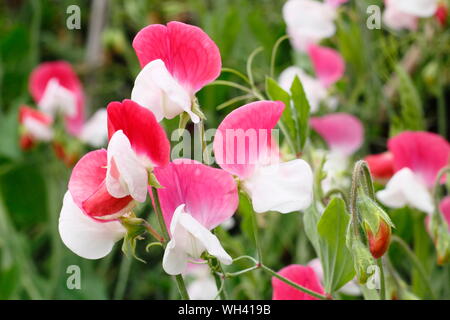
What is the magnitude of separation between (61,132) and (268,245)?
0.44 m

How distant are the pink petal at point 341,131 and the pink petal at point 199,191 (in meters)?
0.56

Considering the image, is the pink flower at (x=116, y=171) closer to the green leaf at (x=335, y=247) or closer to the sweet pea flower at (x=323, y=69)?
the green leaf at (x=335, y=247)

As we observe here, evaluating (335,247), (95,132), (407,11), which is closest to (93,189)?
(335,247)

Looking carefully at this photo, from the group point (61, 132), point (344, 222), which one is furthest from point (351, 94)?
point (344, 222)

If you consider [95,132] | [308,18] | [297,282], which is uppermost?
[308,18]

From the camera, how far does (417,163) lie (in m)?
0.75

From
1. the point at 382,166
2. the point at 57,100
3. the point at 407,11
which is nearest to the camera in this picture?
the point at 382,166

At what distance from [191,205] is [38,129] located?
81cm

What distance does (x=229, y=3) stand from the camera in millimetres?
1483

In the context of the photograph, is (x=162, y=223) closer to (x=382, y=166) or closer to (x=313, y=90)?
(x=382, y=166)

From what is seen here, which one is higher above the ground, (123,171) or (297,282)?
(123,171)

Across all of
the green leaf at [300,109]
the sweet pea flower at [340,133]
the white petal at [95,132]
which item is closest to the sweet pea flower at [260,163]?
the green leaf at [300,109]

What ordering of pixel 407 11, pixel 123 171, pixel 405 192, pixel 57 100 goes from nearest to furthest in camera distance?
1. pixel 123 171
2. pixel 405 192
3. pixel 407 11
4. pixel 57 100

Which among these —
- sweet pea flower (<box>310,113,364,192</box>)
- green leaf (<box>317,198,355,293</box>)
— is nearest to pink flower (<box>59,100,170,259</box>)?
green leaf (<box>317,198,355,293</box>)
